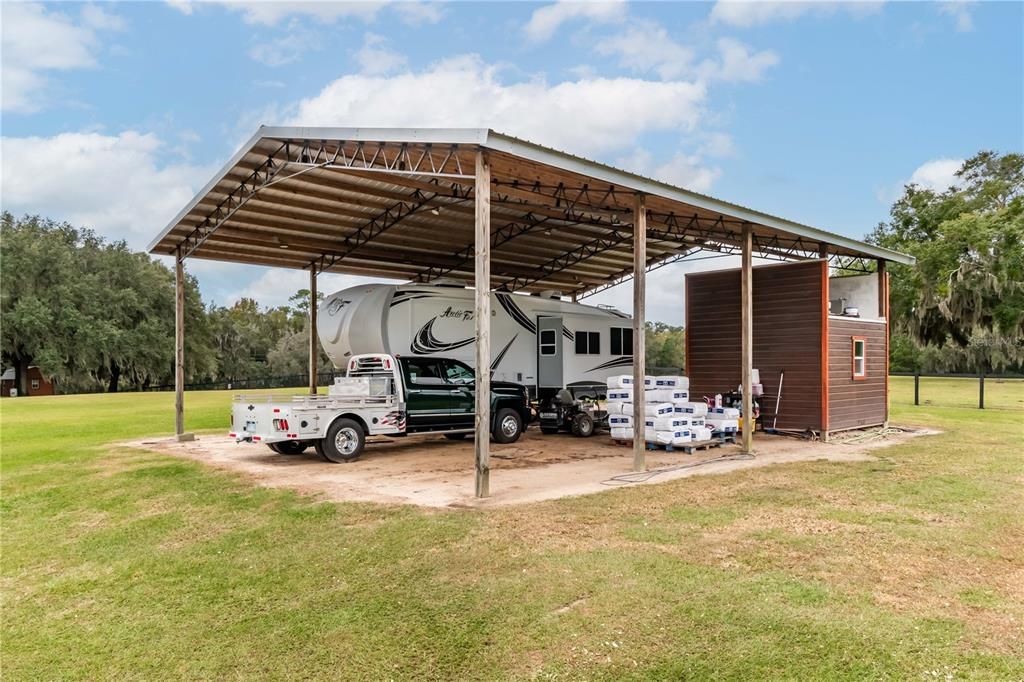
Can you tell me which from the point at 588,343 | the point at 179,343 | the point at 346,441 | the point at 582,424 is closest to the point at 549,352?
the point at 588,343

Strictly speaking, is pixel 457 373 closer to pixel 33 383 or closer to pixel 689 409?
pixel 689 409

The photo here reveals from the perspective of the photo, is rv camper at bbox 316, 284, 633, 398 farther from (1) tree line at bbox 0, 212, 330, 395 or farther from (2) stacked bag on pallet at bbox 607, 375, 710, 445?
(1) tree line at bbox 0, 212, 330, 395

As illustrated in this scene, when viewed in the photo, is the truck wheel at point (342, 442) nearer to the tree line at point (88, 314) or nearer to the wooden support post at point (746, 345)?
the wooden support post at point (746, 345)

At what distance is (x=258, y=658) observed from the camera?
419 cm

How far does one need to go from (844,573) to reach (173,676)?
16.1 ft

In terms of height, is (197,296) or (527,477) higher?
(197,296)

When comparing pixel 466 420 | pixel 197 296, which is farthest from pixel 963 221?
pixel 197 296

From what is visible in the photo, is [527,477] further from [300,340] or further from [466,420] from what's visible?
[300,340]

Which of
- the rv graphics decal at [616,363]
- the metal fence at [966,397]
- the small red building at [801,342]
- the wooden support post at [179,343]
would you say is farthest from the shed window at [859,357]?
the wooden support post at [179,343]

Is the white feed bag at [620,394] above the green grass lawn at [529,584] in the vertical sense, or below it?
above

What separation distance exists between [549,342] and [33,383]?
46406 millimetres

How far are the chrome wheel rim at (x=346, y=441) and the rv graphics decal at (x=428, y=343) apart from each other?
8.97ft

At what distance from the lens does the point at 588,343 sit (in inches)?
702

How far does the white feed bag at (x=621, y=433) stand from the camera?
526 inches
